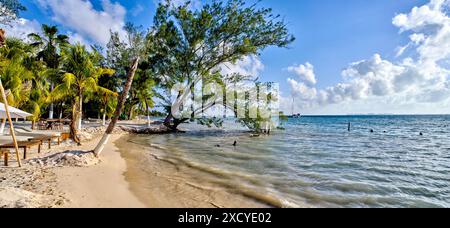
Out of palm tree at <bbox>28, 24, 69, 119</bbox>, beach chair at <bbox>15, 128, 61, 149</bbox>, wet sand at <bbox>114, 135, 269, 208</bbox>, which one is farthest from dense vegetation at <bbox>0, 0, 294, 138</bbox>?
wet sand at <bbox>114, 135, 269, 208</bbox>

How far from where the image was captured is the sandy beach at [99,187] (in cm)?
525

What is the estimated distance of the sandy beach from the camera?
17.2 feet

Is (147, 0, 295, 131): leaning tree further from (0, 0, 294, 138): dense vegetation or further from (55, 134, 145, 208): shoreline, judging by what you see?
(55, 134, 145, 208): shoreline

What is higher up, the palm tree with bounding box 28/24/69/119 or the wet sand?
the palm tree with bounding box 28/24/69/119

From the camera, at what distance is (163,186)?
294 inches

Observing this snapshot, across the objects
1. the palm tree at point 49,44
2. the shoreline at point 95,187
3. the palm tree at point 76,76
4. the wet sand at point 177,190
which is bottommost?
the wet sand at point 177,190

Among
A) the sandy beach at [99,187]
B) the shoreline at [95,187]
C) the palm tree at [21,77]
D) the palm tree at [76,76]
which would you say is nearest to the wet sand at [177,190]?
the sandy beach at [99,187]

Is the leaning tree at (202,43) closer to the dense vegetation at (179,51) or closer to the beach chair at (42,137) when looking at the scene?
the dense vegetation at (179,51)

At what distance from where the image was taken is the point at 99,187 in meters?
6.47

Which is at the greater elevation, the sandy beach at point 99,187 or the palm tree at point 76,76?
the palm tree at point 76,76

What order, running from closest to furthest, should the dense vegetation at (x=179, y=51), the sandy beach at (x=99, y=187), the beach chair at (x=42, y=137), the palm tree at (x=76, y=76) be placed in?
the sandy beach at (x=99, y=187)
the beach chair at (x=42, y=137)
the palm tree at (x=76, y=76)
the dense vegetation at (x=179, y=51)

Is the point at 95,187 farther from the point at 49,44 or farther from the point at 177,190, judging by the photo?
the point at 49,44

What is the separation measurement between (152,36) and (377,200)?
28.3 meters
